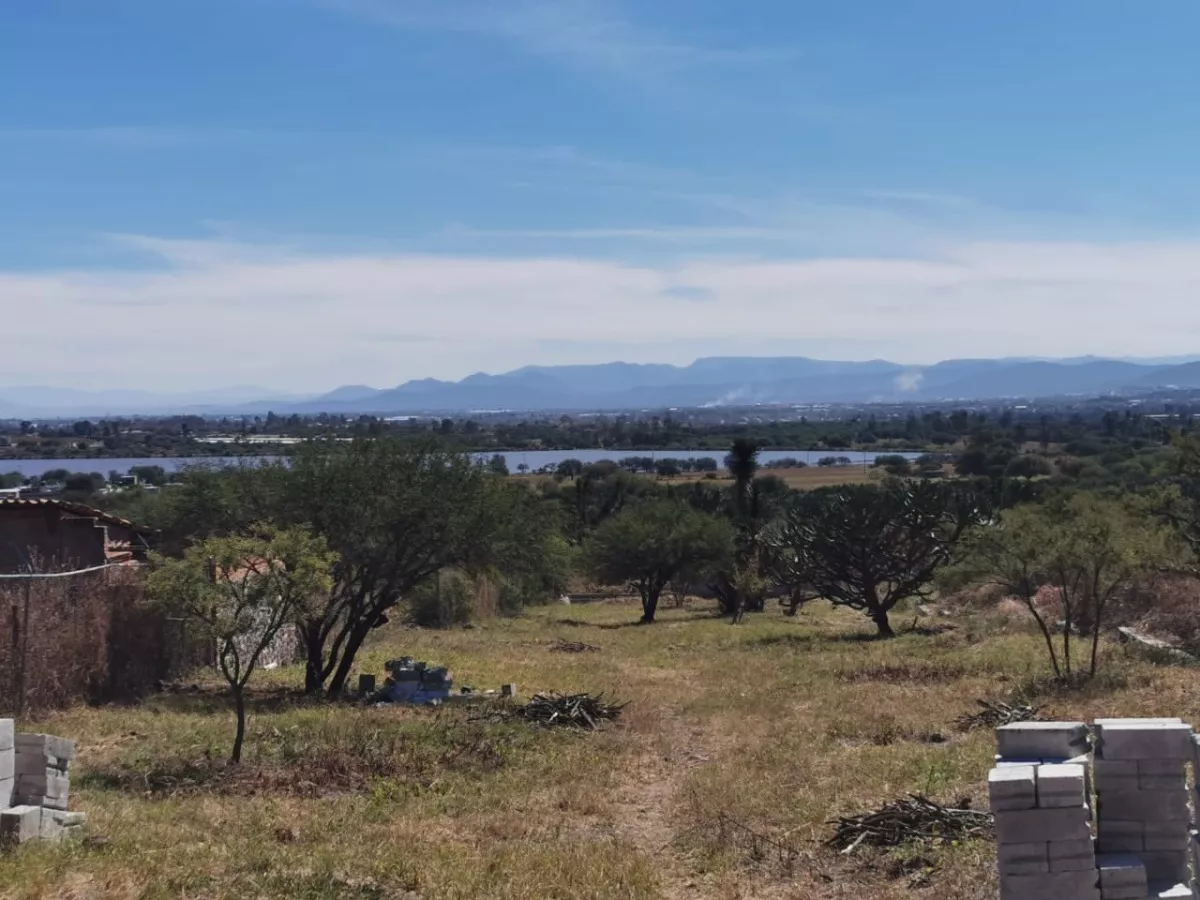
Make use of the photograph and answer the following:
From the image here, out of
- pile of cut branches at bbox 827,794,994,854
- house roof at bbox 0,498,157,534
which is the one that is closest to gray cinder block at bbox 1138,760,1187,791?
pile of cut branches at bbox 827,794,994,854

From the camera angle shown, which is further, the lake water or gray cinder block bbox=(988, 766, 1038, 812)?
the lake water

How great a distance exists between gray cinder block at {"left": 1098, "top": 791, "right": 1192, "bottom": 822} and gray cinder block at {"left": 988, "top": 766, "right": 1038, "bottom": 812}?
0.80 m

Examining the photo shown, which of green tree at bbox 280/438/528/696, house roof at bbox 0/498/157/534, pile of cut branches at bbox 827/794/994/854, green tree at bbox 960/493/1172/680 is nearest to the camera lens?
pile of cut branches at bbox 827/794/994/854

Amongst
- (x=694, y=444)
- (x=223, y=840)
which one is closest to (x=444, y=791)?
(x=223, y=840)

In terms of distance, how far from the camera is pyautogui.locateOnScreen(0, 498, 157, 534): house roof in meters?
24.2

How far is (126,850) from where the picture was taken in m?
10.4

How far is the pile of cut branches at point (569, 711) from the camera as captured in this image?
726 inches

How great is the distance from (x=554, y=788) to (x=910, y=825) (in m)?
4.64

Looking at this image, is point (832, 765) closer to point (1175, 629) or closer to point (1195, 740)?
point (1195, 740)

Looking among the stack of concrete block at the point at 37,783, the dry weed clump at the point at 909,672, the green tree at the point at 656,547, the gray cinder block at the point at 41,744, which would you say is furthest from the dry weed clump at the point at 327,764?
the green tree at the point at 656,547

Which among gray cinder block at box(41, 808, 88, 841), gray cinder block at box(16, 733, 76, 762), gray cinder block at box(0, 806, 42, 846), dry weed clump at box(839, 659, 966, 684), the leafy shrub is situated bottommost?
the leafy shrub

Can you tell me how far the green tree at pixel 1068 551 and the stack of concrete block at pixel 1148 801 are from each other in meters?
12.1

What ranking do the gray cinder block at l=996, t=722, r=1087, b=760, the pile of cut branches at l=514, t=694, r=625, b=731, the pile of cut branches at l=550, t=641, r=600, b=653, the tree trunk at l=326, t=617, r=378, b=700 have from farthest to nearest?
the pile of cut branches at l=550, t=641, r=600, b=653 → the tree trunk at l=326, t=617, r=378, b=700 → the pile of cut branches at l=514, t=694, r=625, b=731 → the gray cinder block at l=996, t=722, r=1087, b=760

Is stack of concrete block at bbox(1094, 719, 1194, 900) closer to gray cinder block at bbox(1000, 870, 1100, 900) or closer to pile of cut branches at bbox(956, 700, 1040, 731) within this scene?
gray cinder block at bbox(1000, 870, 1100, 900)
